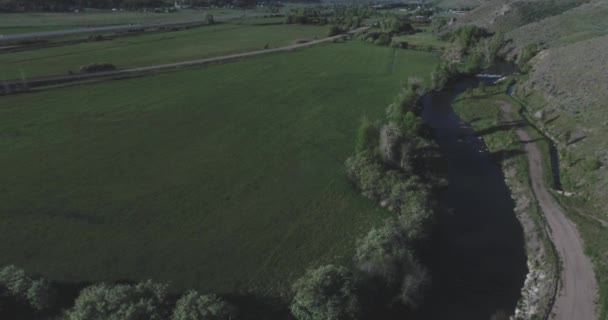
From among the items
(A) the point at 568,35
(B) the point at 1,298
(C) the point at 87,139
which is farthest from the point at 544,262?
(A) the point at 568,35

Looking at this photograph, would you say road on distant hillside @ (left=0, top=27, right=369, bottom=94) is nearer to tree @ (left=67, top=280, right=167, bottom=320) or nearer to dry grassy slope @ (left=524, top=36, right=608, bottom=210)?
tree @ (left=67, top=280, right=167, bottom=320)

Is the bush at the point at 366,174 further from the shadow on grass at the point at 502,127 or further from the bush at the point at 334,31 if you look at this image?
the bush at the point at 334,31

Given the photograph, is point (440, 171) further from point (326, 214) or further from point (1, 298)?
point (1, 298)

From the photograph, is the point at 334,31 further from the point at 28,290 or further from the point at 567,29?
the point at 28,290

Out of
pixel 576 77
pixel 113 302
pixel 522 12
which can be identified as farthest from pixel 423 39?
pixel 113 302

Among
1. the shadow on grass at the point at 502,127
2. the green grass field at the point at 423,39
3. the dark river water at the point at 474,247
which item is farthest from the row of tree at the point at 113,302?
the green grass field at the point at 423,39

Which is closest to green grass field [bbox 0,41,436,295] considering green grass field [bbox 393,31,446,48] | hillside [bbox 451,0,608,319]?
hillside [bbox 451,0,608,319]
